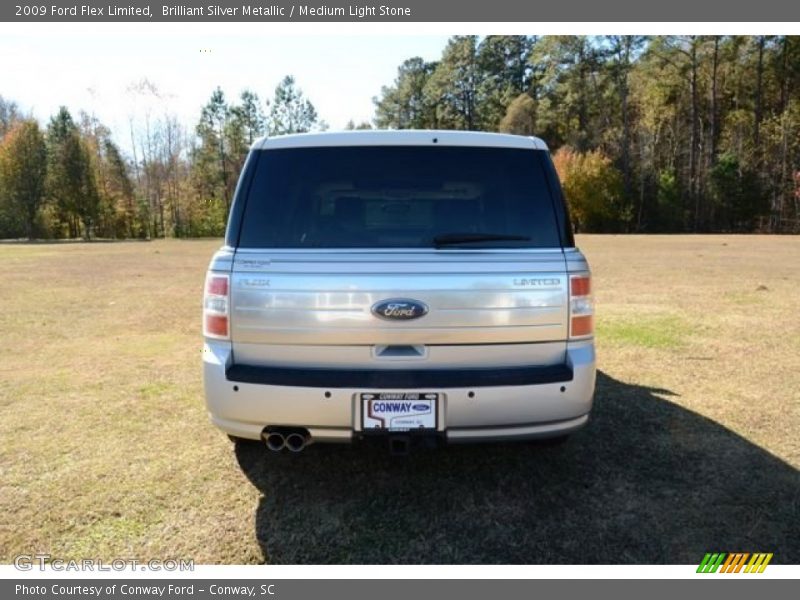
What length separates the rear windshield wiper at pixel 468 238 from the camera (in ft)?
9.64

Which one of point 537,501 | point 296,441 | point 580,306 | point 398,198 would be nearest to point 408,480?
point 537,501

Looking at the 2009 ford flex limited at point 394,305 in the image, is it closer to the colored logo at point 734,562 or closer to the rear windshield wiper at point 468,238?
the rear windshield wiper at point 468,238

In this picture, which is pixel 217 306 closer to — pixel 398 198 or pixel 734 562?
pixel 398 198

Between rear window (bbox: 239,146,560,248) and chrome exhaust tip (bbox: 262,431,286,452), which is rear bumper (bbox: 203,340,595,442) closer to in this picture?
chrome exhaust tip (bbox: 262,431,286,452)

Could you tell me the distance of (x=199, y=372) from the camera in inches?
232

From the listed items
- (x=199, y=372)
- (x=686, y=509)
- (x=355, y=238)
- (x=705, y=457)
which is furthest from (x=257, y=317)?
(x=199, y=372)

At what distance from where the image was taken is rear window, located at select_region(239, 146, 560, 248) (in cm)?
299

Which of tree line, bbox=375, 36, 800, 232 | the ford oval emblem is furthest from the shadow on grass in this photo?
tree line, bbox=375, 36, 800, 232

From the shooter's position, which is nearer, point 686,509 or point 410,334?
point 410,334

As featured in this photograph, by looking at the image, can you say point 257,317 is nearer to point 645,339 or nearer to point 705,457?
point 705,457

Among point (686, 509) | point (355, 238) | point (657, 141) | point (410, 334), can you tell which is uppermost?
point (657, 141)

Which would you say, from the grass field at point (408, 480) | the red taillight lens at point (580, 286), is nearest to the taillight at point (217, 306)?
the grass field at point (408, 480)

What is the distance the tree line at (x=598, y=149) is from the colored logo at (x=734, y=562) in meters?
47.3

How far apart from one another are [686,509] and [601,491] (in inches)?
17.4
